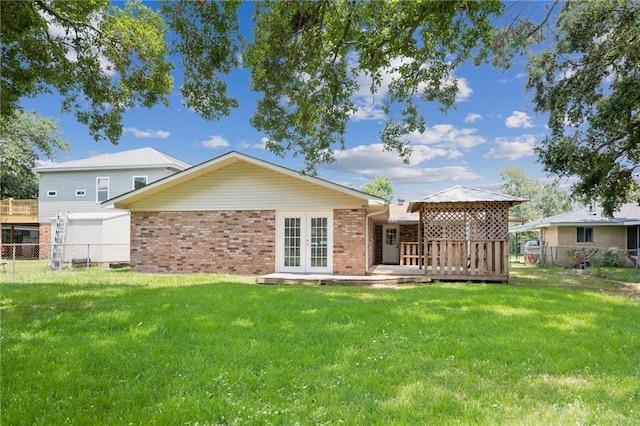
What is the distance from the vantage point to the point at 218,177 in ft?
46.4

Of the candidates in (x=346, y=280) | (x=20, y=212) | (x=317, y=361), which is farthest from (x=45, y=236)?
(x=317, y=361)

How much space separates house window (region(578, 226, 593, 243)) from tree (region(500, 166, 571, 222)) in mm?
31837

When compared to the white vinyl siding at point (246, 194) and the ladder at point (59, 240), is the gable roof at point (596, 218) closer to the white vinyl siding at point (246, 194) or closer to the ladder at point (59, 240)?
the white vinyl siding at point (246, 194)

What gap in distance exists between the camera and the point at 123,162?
74.0ft

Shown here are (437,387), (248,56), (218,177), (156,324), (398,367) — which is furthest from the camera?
(218,177)

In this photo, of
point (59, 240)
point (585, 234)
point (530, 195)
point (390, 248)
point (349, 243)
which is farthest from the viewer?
point (530, 195)

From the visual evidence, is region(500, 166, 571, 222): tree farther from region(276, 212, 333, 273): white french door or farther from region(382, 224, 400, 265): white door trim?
region(276, 212, 333, 273): white french door

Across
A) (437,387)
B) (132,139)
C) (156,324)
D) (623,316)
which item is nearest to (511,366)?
(437,387)

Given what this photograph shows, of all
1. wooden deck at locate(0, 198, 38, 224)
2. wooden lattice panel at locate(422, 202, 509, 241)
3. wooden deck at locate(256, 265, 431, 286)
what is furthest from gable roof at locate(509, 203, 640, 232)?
wooden deck at locate(0, 198, 38, 224)

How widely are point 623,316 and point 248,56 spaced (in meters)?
8.10

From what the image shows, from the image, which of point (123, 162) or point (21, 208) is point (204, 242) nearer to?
point (123, 162)

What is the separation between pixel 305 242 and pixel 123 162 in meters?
14.6

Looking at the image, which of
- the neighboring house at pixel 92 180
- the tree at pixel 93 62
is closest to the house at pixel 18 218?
the neighboring house at pixel 92 180

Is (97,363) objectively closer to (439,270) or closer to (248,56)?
(248,56)
